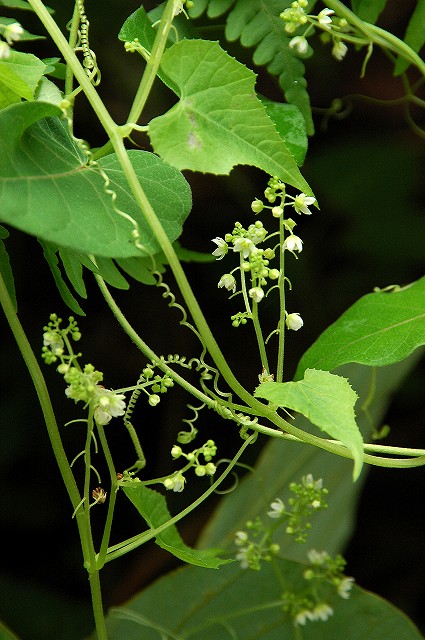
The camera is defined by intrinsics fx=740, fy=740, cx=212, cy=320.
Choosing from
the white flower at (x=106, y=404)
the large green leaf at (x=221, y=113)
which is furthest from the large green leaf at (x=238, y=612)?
the large green leaf at (x=221, y=113)

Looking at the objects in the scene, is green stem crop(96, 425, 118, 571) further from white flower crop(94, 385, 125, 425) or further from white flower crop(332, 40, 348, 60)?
white flower crop(332, 40, 348, 60)

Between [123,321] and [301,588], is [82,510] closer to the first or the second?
[123,321]

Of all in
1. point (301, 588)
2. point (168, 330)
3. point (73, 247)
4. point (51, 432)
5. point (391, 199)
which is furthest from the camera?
point (391, 199)

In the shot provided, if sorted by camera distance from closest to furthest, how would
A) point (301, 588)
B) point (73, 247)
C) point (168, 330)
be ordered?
point (73, 247) < point (301, 588) < point (168, 330)

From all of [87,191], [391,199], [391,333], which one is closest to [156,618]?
[391,333]

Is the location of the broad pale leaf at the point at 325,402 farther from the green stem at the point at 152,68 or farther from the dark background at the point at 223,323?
the dark background at the point at 223,323

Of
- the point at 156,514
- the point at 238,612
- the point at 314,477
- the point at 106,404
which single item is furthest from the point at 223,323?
the point at 106,404

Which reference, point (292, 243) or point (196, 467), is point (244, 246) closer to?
point (292, 243)

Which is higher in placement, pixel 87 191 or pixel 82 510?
pixel 87 191
